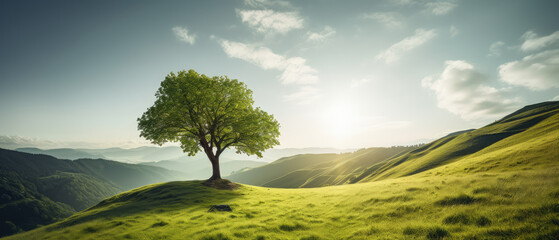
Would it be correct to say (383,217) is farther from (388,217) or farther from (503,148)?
(503,148)

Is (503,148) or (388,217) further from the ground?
(388,217)

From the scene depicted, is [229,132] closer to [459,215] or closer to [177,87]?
[177,87]

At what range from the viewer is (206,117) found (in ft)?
111

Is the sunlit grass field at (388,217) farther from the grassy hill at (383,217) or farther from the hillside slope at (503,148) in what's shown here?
the hillside slope at (503,148)

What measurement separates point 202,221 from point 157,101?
2251 centimetres

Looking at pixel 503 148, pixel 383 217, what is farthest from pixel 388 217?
pixel 503 148

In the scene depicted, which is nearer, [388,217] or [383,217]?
[388,217]

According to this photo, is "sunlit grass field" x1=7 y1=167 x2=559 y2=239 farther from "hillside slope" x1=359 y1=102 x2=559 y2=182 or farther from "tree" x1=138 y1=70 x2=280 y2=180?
"hillside slope" x1=359 y1=102 x2=559 y2=182

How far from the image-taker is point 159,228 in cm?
1559

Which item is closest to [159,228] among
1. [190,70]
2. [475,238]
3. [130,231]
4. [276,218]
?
[130,231]

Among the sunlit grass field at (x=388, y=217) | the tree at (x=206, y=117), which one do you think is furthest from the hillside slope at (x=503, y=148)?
the tree at (x=206, y=117)

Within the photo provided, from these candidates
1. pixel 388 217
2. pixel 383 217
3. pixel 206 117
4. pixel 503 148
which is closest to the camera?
pixel 388 217

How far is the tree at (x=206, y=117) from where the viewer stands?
102 feet

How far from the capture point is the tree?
31141mm
